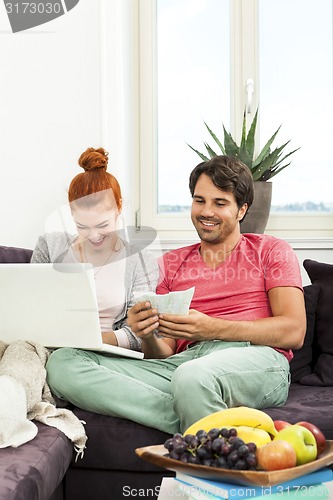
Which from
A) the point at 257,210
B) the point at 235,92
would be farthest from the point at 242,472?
the point at 235,92

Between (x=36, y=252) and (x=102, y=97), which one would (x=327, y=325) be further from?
(x=102, y=97)

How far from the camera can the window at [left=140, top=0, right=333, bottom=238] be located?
3.58 metres

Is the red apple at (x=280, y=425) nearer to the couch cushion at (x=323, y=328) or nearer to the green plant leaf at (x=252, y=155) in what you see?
the couch cushion at (x=323, y=328)

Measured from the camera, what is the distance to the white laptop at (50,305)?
75.5 inches

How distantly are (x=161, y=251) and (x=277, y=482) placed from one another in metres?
2.39

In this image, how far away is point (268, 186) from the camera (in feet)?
10.3

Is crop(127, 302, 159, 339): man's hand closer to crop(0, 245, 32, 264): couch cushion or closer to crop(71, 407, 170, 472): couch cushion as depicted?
crop(71, 407, 170, 472): couch cushion

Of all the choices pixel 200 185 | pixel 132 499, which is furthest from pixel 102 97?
pixel 132 499

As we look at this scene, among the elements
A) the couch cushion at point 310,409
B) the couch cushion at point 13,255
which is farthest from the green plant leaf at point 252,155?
the couch cushion at point 310,409

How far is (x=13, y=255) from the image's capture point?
2.58 meters

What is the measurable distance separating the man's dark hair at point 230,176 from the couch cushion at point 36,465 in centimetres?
97

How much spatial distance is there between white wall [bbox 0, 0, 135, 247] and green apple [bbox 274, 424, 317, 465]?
2151 millimetres

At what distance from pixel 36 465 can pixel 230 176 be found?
1.16m

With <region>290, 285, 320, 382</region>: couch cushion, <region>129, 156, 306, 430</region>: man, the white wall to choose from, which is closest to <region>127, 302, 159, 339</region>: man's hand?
<region>129, 156, 306, 430</region>: man
